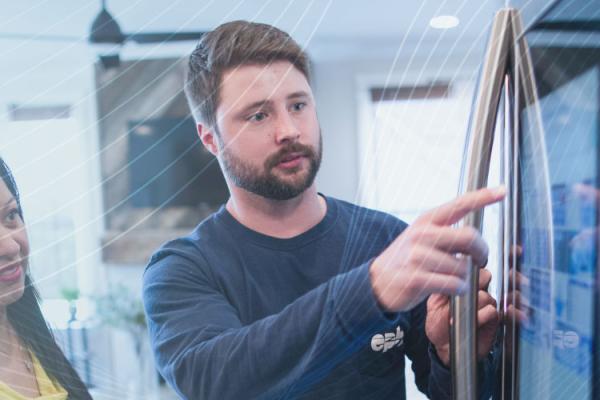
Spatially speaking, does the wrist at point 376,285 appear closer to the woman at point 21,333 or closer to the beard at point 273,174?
the beard at point 273,174

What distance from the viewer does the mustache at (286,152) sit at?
346 mm

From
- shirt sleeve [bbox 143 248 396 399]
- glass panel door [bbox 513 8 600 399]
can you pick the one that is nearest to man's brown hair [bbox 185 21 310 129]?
shirt sleeve [bbox 143 248 396 399]

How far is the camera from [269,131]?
0.34 m

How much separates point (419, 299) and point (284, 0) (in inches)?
8.6

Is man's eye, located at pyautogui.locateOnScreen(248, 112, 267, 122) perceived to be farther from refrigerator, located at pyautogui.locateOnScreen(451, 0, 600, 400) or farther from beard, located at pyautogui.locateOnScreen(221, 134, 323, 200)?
refrigerator, located at pyautogui.locateOnScreen(451, 0, 600, 400)

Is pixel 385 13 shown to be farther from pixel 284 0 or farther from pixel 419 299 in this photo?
pixel 419 299

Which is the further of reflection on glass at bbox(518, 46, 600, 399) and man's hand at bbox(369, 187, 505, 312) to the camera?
reflection on glass at bbox(518, 46, 600, 399)

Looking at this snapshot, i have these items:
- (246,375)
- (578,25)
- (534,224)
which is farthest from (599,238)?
(246,375)

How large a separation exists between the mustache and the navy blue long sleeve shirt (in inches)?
1.6

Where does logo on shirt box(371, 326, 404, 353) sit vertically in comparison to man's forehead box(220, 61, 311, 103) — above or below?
below

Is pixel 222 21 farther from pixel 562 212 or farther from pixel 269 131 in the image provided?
pixel 562 212

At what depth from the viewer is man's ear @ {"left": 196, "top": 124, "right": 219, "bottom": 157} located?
35 cm

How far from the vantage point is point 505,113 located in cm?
43

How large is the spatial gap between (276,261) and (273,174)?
58mm
